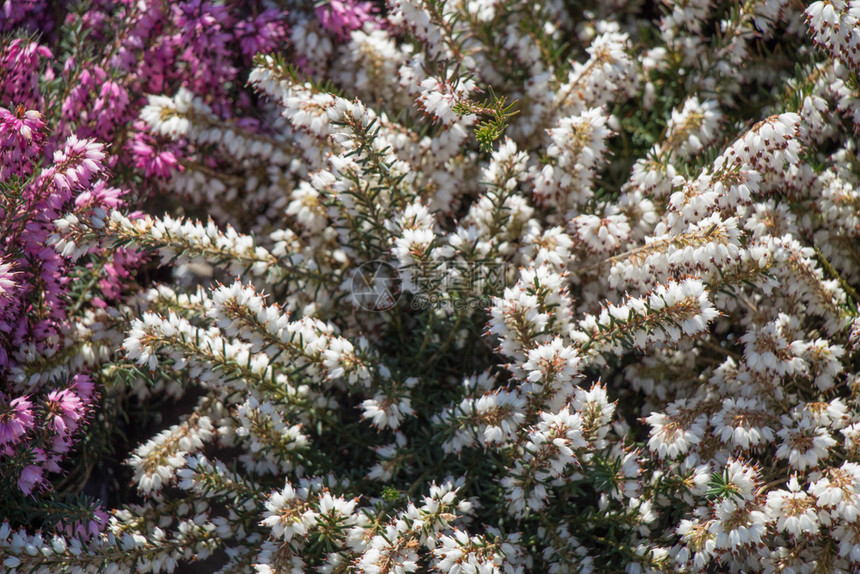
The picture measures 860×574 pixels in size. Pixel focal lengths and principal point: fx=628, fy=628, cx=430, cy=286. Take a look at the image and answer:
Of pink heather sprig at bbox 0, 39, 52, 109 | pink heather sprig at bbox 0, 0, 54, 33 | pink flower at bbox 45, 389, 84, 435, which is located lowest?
pink flower at bbox 45, 389, 84, 435

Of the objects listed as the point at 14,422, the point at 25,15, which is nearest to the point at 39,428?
the point at 14,422

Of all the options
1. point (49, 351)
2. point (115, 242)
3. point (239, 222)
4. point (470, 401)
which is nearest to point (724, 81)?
point (470, 401)

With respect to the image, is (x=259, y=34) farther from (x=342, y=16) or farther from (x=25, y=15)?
(x=25, y=15)

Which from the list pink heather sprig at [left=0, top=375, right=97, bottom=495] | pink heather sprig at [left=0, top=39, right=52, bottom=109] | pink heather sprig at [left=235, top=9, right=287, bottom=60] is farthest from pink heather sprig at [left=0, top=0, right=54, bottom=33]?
pink heather sprig at [left=0, top=375, right=97, bottom=495]

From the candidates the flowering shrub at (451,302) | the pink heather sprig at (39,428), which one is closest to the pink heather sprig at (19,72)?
the flowering shrub at (451,302)

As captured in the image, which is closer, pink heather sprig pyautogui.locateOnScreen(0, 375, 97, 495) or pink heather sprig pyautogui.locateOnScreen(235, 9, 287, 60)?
pink heather sprig pyautogui.locateOnScreen(0, 375, 97, 495)

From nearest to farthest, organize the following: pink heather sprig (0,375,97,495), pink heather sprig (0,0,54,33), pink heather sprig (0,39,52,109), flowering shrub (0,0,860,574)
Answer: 1. flowering shrub (0,0,860,574)
2. pink heather sprig (0,375,97,495)
3. pink heather sprig (0,39,52,109)
4. pink heather sprig (0,0,54,33)

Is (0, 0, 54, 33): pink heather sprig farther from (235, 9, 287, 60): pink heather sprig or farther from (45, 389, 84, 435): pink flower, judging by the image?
(45, 389, 84, 435): pink flower
